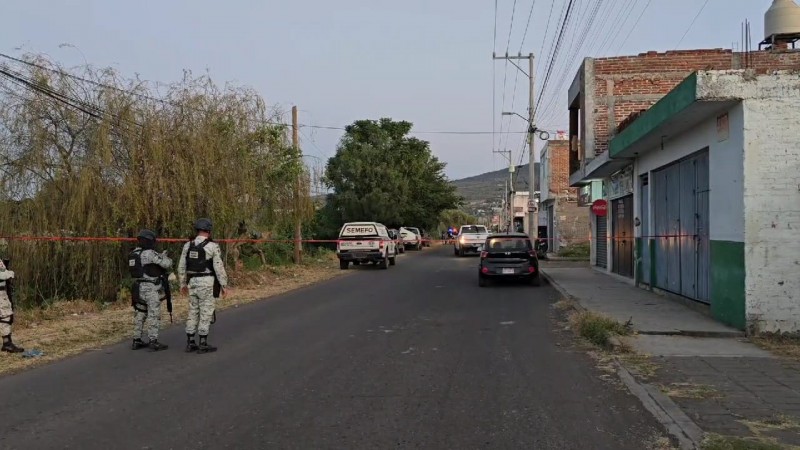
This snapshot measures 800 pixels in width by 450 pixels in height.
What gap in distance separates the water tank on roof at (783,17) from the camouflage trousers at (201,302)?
16.4 metres

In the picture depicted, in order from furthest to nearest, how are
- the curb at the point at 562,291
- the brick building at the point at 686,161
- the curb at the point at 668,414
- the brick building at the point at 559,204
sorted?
the brick building at the point at 559,204 → the curb at the point at 562,291 → the brick building at the point at 686,161 → the curb at the point at 668,414

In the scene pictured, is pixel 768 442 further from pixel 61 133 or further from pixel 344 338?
pixel 61 133

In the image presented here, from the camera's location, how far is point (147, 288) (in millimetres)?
9328

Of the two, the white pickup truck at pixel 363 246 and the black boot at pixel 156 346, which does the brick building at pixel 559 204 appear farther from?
the black boot at pixel 156 346

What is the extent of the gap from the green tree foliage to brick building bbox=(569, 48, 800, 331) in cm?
2170

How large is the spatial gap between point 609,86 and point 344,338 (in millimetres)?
15204

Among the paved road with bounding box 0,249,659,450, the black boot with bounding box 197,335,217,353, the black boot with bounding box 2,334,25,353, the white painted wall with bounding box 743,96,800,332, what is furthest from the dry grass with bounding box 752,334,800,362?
the black boot with bounding box 2,334,25,353

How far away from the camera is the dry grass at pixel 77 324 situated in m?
9.10

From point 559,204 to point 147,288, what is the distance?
34.8 metres

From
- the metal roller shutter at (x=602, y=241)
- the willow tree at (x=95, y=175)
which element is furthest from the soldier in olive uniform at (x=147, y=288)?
the metal roller shutter at (x=602, y=241)

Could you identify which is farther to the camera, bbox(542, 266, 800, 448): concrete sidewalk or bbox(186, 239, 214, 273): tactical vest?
bbox(186, 239, 214, 273): tactical vest

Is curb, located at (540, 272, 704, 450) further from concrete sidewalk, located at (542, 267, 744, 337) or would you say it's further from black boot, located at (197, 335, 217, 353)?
black boot, located at (197, 335, 217, 353)

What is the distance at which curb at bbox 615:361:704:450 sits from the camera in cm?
514

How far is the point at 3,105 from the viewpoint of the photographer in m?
14.1
